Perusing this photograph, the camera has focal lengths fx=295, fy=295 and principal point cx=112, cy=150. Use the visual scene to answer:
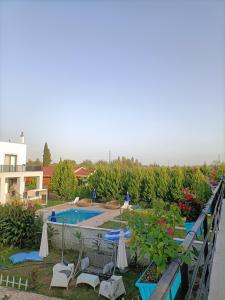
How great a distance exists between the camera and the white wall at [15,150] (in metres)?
26.2

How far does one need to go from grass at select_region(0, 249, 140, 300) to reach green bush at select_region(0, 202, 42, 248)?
1.69 metres

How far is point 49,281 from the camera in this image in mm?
9008

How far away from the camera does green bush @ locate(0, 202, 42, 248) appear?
12500mm

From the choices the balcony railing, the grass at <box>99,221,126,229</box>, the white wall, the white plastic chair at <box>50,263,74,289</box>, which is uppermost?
the white wall

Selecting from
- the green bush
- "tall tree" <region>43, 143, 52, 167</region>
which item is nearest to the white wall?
the green bush

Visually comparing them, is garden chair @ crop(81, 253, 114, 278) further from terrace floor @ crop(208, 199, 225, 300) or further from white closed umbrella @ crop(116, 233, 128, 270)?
terrace floor @ crop(208, 199, 225, 300)

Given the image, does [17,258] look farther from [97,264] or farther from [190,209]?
[190,209]

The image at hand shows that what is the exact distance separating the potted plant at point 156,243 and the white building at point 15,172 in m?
Answer: 21.3

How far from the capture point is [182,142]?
27.1 metres

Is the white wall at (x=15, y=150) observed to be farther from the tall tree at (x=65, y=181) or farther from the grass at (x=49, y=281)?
the grass at (x=49, y=281)

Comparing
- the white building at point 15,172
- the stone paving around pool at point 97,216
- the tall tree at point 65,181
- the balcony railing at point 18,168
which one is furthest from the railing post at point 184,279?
the tall tree at point 65,181

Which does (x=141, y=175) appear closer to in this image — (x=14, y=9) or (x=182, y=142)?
(x=182, y=142)

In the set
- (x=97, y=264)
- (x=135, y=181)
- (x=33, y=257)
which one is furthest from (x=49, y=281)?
(x=135, y=181)

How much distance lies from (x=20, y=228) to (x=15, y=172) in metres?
13.9
